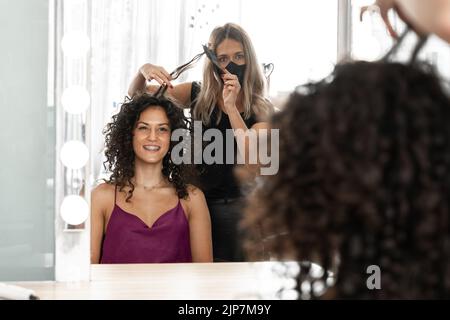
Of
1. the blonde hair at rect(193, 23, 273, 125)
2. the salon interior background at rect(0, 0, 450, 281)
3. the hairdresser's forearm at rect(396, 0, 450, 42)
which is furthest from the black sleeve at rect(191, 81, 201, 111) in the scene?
the hairdresser's forearm at rect(396, 0, 450, 42)

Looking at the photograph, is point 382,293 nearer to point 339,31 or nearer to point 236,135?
point 236,135

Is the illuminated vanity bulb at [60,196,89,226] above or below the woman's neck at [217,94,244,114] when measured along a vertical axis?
below

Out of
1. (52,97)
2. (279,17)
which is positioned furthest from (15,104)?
(279,17)

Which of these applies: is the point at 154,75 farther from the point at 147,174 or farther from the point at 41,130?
the point at 41,130

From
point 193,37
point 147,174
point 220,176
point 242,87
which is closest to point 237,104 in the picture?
point 242,87

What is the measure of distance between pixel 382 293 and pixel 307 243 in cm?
6

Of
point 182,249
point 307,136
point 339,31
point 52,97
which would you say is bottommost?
point 182,249

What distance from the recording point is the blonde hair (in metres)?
1.33

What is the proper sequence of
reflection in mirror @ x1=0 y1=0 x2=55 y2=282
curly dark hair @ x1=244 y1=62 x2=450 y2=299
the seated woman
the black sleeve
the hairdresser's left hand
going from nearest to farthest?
curly dark hair @ x1=244 y1=62 x2=450 y2=299 → reflection in mirror @ x1=0 y1=0 x2=55 y2=282 → the seated woman → the hairdresser's left hand → the black sleeve

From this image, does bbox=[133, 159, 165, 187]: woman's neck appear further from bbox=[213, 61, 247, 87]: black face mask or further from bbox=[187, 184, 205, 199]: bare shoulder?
bbox=[213, 61, 247, 87]: black face mask

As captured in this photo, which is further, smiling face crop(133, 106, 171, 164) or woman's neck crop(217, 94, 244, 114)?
woman's neck crop(217, 94, 244, 114)

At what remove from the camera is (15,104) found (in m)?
0.92

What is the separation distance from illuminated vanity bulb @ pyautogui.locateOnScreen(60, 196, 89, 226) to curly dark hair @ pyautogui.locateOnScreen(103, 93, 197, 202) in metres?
0.23

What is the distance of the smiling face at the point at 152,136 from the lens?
118 cm
